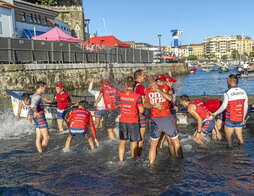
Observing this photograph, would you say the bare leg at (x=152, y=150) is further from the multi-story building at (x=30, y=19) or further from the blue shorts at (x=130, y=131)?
the multi-story building at (x=30, y=19)

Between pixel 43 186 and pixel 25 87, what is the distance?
18133 mm

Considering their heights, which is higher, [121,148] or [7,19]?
[7,19]

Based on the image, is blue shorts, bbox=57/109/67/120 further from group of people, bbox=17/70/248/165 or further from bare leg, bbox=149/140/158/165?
bare leg, bbox=149/140/158/165

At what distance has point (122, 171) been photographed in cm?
648

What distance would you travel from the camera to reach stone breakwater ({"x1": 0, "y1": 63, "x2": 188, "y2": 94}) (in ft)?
70.0

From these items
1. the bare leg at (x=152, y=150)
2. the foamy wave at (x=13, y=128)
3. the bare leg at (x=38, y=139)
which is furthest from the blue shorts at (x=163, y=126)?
the foamy wave at (x=13, y=128)

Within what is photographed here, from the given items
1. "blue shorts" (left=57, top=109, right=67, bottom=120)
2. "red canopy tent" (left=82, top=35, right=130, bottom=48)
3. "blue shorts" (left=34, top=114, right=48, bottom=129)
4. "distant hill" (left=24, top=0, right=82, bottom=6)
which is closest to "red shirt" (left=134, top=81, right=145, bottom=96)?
"blue shorts" (left=34, top=114, right=48, bottom=129)

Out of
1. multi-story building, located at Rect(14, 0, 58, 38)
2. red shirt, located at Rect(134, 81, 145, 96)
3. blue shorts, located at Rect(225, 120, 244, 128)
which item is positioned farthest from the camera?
multi-story building, located at Rect(14, 0, 58, 38)

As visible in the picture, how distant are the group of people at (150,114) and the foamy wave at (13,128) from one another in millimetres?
2878

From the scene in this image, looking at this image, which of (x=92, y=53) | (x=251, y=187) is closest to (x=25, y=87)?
(x=92, y=53)

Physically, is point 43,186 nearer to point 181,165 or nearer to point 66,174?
point 66,174

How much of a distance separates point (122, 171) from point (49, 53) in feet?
67.2

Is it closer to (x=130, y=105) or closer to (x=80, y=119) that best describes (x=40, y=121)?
(x=80, y=119)

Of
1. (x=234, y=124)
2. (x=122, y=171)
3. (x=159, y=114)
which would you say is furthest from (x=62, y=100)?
(x=234, y=124)
